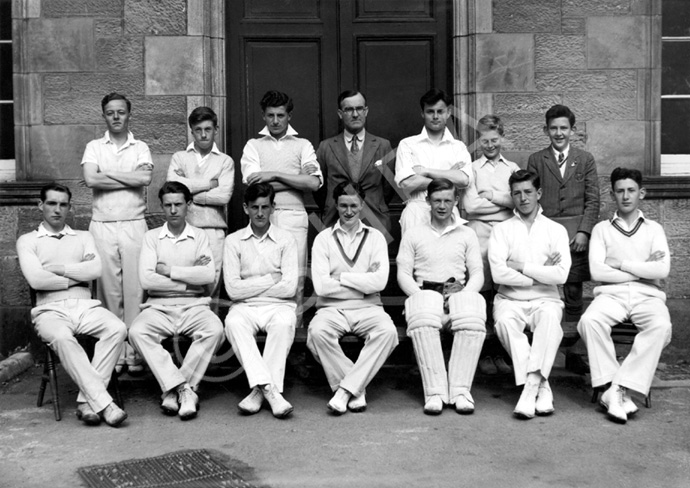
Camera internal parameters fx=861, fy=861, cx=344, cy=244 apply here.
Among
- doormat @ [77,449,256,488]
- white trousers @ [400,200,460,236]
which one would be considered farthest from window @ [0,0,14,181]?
doormat @ [77,449,256,488]

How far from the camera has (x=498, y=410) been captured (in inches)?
222

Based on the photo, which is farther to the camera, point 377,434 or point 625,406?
point 625,406

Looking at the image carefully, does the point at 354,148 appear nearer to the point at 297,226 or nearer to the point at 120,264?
the point at 297,226

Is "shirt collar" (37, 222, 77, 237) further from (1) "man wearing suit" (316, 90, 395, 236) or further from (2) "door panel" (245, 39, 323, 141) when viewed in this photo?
(2) "door panel" (245, 39, 323, 141)

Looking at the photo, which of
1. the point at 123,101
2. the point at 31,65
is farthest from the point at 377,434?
the point at 31,65

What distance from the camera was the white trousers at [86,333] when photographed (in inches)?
213

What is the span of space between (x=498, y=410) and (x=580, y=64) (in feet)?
10.7

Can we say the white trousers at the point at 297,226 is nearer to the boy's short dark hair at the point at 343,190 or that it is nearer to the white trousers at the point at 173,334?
the boy's short dark hair at the point at 343,190

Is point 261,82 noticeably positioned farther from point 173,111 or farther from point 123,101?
point 123,101

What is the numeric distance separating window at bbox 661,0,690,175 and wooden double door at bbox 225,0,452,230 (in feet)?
6.37

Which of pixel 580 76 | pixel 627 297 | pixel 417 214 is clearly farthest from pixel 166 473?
pixel 580 76

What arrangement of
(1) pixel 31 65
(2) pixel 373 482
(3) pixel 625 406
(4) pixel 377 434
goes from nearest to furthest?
(2) pixel 373 482 → (4) pixel 377 434 → (3) pixel 625 406 → (1) pixel 31 65

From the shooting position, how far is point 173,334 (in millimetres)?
5805

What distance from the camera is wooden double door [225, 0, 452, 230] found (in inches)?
296
